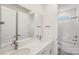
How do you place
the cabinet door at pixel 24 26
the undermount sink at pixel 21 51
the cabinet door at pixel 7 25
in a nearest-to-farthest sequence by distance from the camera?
the cabinet door at pixel 7 25
the undermount sink at pixel 21 51
the cabinet door at pixel 24 26

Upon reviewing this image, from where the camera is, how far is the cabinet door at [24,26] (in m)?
1.71

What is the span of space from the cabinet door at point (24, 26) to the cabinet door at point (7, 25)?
12 centimetres

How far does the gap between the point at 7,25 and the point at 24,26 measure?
0.99 ft

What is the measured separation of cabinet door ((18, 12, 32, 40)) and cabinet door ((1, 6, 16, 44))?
0.40 feet

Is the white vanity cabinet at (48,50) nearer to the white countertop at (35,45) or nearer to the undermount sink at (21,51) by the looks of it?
the white countertop at (35,45)

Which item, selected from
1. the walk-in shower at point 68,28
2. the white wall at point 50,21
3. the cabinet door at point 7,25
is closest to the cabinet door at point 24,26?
the cabinet door at point 7,25

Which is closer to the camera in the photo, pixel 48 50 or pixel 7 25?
pixel 7 25

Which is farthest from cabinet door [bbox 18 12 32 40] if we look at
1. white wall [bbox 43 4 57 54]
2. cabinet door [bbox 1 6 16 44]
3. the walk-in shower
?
the walk-in shower

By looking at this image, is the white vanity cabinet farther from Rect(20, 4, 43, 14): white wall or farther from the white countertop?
Rect(20, 4, 43, 14): white wall

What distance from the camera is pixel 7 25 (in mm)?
1529

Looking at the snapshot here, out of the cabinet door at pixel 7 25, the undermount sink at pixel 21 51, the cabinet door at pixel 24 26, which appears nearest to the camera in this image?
the cabinet door at pixel 7 25

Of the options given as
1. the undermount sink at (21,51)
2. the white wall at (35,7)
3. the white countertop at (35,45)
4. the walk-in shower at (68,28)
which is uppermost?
the white wall at (35,7)

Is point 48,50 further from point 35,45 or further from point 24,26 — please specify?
point 24,26

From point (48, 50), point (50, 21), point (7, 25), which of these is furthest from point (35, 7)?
point (48, 50)
